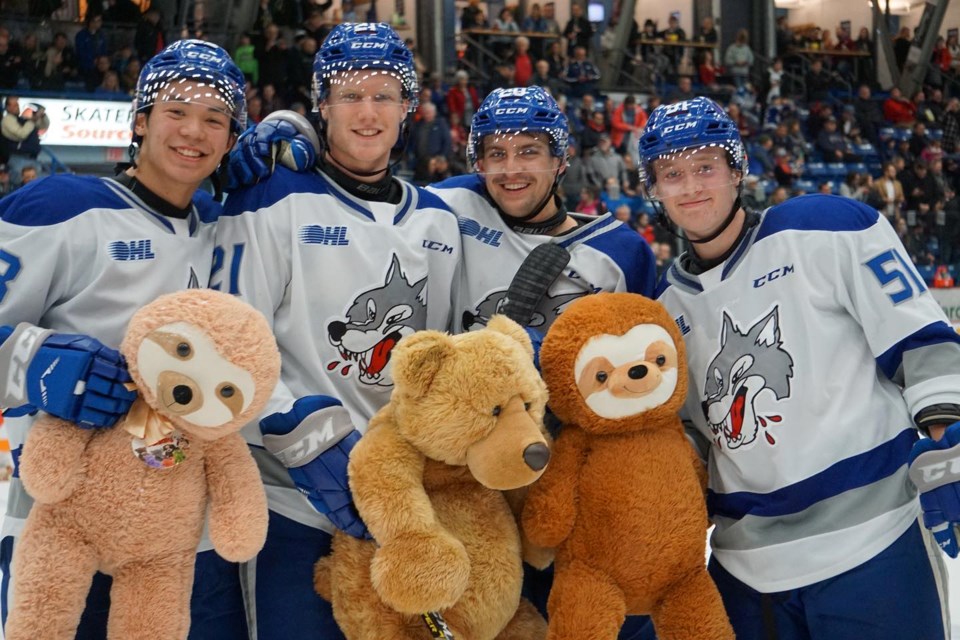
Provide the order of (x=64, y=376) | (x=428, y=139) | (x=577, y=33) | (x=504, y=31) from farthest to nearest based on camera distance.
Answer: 1. (x=577, y=33)
2. (x=504, y=31)
3. (x=428, y=139)
4. (x=64, y=376)

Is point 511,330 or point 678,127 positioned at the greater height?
point 678,127

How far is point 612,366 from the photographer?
6.45ft

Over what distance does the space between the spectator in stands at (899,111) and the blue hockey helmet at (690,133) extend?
15.0 m

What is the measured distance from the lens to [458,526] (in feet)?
6.18

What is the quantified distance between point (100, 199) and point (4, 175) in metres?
6.07

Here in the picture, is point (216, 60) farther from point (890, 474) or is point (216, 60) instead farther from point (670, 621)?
point (890, 474)

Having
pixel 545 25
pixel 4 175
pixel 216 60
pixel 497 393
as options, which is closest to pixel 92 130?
pixel 4 175

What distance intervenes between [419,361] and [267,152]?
677 millimetres

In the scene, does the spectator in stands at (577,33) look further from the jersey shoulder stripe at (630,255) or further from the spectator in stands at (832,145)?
the jersey shoulder stripe at (630,255)

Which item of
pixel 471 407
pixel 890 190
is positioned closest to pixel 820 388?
pixel 471 407

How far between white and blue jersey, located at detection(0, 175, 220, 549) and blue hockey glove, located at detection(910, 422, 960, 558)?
1.38 metres

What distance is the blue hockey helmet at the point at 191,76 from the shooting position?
2049mm

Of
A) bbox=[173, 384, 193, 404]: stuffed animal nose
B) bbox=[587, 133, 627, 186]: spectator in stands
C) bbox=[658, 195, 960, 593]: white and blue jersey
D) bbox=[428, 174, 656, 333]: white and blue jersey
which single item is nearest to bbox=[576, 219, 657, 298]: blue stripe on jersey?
bbox=[428, 174, 656, 333]: white and blue jersey

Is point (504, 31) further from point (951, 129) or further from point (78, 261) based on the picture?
point (78, 261)
